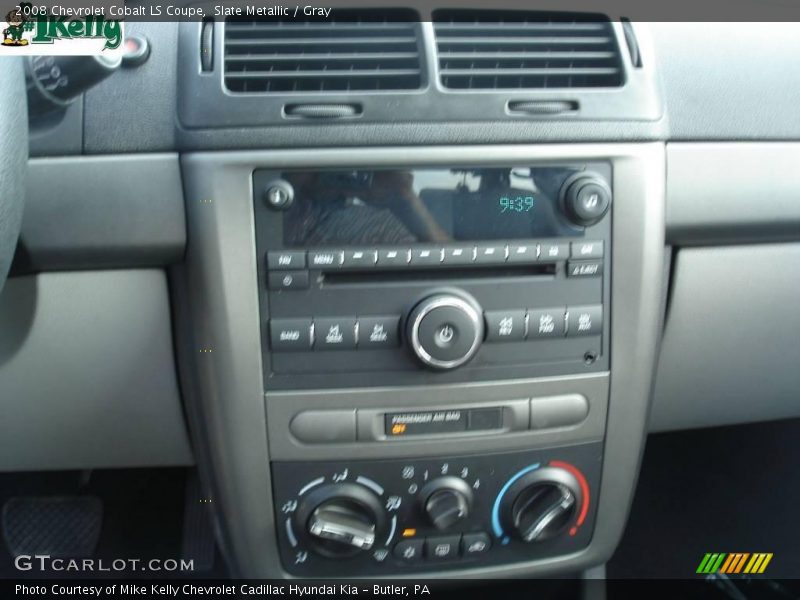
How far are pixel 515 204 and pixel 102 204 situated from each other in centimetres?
50

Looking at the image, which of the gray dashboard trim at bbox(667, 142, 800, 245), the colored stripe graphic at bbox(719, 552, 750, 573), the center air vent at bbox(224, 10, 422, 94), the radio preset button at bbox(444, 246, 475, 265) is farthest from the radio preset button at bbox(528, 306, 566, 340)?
the colored stripe graphic at bbox(719, 552, 750, 573)

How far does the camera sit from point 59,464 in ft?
3.82

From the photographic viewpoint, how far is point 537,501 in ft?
3.39

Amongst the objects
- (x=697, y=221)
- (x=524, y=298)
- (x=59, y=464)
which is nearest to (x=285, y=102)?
(x=524, y=298)

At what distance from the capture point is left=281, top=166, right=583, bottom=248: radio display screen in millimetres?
904

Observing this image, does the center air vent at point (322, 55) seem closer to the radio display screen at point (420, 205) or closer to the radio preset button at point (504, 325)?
the radio display screen at point (420, 205)

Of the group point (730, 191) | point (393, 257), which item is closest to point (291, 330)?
point (393, 257)

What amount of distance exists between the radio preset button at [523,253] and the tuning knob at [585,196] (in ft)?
0.20

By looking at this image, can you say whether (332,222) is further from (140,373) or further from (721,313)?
(721,313)

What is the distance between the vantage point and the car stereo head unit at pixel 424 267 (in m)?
0.91

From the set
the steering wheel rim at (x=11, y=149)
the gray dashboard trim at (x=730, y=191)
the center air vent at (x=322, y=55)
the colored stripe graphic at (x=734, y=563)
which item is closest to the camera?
the steering wheel rim at (x=11, y=149)

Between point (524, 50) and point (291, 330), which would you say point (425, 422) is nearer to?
point (291, 330)

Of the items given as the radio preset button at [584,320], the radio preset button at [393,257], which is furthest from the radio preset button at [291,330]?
the radio preset button at [584,320]

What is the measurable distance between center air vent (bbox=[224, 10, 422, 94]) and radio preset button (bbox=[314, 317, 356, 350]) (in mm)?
273
